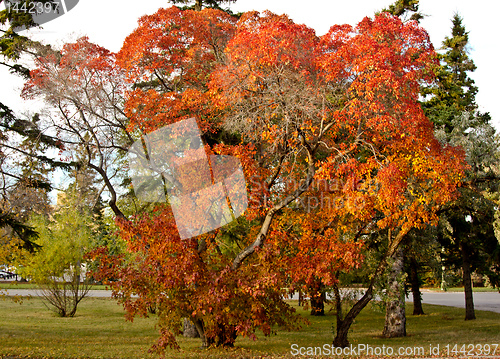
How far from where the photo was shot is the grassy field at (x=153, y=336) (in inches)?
428

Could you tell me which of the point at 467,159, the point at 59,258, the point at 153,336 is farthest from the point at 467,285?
the point at 59,258

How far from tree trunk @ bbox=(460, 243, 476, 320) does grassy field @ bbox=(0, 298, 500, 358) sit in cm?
57

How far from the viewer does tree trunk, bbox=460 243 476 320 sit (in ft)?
62.8

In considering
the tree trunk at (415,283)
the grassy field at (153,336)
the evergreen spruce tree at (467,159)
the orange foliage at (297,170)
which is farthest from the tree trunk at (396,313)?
the tree trunk at (415,283)

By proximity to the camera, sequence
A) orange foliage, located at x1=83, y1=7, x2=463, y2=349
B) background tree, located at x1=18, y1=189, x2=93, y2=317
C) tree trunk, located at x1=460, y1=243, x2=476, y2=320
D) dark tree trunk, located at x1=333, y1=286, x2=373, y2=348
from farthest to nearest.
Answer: background tree, located at x1=18, y1=189, x2=93, y2=317
tree trunk, located at x1=460, y1=243, x2=476, y2=320
dark tree trunk, located at x1=333, y1=286, x2=373, y2=348
orange foliage, located at x1=83, y1=7, x2=463, y2=349

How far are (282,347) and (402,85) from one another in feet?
26.8

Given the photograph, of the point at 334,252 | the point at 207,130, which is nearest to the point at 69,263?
the point at 207,130

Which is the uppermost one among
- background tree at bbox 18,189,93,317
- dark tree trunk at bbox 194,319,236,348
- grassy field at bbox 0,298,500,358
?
background tree at bbox 18,189,93,317

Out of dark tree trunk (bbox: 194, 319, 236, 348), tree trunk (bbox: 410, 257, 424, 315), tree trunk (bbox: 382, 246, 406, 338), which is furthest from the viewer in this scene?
tree trunk (bbox: 410, 257, 424, 315)

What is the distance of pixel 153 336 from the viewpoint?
15.5m
